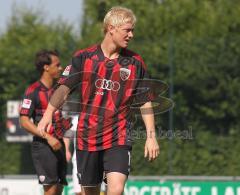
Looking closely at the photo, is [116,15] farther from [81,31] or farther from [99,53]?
[81,31]

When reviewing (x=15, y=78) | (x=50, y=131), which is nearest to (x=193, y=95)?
(x=15, y=78)

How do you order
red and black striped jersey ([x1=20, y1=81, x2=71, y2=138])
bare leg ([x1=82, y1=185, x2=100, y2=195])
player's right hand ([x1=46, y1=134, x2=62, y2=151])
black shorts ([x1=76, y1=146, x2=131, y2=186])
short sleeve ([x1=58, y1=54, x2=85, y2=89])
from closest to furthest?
black shorts ([x1=76, y1=146, x2=131, y2=186]) < short sleeve ([x1=58, y1=54, x2=85, y2=89]) < bare leg ([x1=82, y1=185, x2=100, y2=195]) < player's right hand ([x1=46, y1=134, x2=62, y2=151]) < red and black striped jersey ([x1=20, y1=81, x2=71, y2=138])

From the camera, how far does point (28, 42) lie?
2466cm

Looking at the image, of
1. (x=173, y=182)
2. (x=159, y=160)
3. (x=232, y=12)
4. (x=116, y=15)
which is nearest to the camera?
(x=116, y=15)

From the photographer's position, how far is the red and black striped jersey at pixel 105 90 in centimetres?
748

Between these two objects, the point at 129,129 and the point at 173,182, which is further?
the point at 173,182

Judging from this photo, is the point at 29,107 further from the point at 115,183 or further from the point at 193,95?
the point at 193,95

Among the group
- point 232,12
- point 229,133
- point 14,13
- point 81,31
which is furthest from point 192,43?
point 14,13

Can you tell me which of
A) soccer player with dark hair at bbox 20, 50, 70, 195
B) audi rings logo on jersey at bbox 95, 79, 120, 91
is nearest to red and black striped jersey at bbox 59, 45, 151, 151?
audi rings logo on jersey at bbox 95, 79, 120, 91

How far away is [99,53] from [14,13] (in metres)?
18.9

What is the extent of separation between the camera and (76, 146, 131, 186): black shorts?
7426 mm

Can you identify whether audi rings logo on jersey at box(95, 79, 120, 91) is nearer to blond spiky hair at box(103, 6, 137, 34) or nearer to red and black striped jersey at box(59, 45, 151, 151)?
red and black striped jersey at box(59, 45, 151, 151)

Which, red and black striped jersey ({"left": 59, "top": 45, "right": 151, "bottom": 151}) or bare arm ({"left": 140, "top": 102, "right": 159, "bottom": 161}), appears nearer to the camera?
bare arm ({"left": 140, "top": 102, "right": 159, "bottom": 161})

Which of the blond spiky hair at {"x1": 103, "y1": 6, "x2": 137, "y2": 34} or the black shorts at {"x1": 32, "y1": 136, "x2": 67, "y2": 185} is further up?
the blond spiky hair at {"x1": 103, "y1": 6, "x2": 137, "y2": 34}
